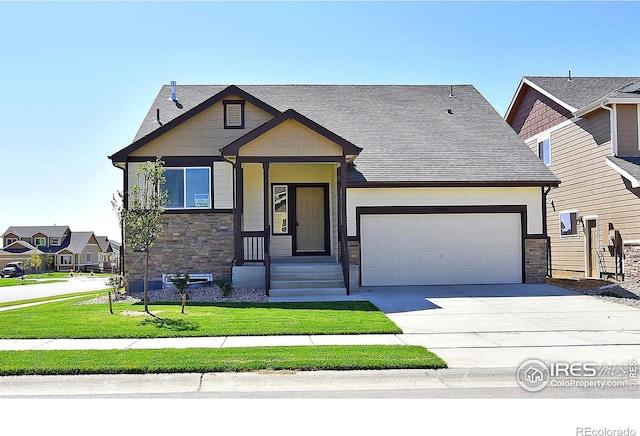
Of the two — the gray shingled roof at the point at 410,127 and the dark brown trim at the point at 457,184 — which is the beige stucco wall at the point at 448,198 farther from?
the gray shingled roof at the point at 410,127

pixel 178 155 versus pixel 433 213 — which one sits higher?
pixel 178 155

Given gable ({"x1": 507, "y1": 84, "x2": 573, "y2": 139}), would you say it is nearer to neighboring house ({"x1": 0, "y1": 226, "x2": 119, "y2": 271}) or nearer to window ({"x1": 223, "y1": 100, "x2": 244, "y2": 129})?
window ({"x1": 223, "y1": 100, "x2": 244, "y2": 129})

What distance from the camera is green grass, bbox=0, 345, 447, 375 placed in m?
7.61

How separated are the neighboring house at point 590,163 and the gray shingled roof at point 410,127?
2436mm

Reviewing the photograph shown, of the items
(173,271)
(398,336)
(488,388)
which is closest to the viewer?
(488,388)

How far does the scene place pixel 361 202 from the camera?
17438 mm

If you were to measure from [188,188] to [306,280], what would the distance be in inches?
185

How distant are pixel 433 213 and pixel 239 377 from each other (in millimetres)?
11370

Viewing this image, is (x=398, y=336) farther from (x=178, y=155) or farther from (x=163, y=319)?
(x=178, y=155)

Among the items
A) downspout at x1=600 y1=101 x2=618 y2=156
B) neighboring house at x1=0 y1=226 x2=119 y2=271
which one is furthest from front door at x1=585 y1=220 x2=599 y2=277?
neighboring house at x1=0 y1=226 x2=119 y2=271

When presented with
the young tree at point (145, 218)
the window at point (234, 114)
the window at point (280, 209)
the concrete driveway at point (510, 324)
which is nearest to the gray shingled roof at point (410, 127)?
the window at point (234, 114)

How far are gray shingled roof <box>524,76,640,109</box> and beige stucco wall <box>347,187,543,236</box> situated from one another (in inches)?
193

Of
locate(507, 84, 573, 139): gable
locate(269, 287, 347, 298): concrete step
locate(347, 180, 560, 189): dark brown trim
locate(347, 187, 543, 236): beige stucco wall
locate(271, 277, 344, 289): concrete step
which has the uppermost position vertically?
locate(507, 84, 573, 139): gable
